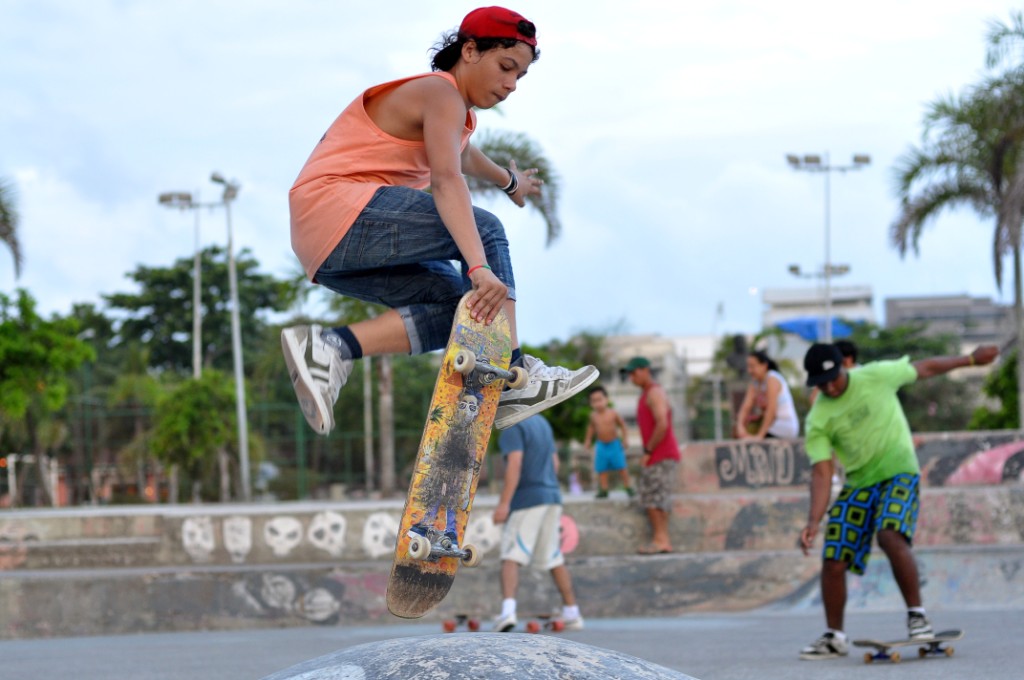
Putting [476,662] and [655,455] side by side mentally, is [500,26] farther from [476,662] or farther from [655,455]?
[655,455]

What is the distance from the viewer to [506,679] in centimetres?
321

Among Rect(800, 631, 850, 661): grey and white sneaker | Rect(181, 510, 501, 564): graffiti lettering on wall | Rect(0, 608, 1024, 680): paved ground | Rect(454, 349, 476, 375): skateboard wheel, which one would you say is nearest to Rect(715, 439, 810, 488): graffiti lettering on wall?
Rect(0, 608, 1024, 680): paved ground

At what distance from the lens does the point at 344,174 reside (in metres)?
4.01

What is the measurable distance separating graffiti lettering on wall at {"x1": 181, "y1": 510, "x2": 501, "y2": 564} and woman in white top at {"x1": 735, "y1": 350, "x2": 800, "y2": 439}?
317 centimetres

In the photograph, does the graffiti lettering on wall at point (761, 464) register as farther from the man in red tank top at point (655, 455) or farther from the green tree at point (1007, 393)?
the green tree at point (1007, 393)

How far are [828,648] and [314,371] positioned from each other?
171 inches

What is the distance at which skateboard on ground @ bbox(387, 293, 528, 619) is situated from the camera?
391 centimetres

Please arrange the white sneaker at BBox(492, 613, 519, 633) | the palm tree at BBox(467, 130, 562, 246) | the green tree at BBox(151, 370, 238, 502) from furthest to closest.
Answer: the green tree at BBox(151, 370, 238, 502), the palm tree at BBox(467, 130, 562, 246), the white sneaker at BBox(492, 613, 519, 633)

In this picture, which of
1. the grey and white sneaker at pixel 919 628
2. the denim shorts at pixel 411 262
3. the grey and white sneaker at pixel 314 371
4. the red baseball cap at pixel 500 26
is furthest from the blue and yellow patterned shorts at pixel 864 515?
the red baseball cap at pixel 500 26

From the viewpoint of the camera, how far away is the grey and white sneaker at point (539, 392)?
423cm

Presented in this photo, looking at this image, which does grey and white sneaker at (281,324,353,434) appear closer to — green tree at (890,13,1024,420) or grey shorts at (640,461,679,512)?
grey shorts at (640,461,679,512)

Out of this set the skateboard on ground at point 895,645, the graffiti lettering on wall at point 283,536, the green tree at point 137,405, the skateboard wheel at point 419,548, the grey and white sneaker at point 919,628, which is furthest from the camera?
the green tree at point 137,405

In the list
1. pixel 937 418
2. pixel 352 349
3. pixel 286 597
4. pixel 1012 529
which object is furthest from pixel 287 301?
pixel 937 418

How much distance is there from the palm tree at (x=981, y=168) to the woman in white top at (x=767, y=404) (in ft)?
29.9
